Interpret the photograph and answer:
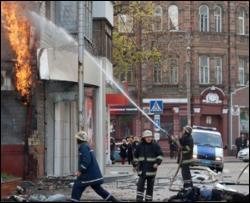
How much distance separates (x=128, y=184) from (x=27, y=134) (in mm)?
3727

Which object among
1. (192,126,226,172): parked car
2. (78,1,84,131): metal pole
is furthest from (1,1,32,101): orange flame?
(192,126,226,172): parked car

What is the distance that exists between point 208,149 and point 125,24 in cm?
1187

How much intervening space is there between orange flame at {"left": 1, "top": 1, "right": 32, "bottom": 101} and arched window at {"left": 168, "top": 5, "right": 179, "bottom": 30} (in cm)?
2982

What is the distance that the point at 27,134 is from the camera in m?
17.5

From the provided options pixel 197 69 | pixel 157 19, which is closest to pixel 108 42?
pixel 157 19

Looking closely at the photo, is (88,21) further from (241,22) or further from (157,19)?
(241,22)

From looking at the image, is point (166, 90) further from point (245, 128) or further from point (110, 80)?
point (110, 80)

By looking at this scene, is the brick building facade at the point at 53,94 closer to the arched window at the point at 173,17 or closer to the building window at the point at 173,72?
the arched window at the point at 173,17

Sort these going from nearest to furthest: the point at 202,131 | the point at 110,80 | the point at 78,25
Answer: the point at 78,25 < the point at 110,80 < the point at 202,131

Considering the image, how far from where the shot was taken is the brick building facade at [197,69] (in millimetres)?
46344

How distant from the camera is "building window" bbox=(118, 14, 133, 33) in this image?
36.4m

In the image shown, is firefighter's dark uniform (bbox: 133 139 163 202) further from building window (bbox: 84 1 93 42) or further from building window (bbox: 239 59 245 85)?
building window (bbox: 239 59 245 85)

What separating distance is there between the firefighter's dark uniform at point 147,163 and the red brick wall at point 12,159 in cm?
270

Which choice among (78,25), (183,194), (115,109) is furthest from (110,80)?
(115,109)
